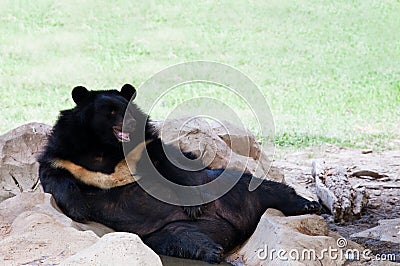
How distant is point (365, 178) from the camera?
799cm

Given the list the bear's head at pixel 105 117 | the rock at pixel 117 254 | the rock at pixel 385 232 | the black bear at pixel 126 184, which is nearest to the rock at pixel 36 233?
the black bear at pixel 126 184

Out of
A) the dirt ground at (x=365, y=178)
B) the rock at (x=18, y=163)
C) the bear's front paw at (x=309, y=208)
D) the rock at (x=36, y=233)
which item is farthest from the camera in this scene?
the rock at (x=18, y=163)

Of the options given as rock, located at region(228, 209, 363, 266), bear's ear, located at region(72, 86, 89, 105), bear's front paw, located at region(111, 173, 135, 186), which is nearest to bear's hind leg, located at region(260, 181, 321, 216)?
rock, located at region(228, 209, 363, 266)

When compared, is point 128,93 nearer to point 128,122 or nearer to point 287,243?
point 128,122

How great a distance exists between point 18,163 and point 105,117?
1.39 m

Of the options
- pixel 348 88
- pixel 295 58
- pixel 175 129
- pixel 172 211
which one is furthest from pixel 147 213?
pixel 295 58

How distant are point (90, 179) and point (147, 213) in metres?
0.45

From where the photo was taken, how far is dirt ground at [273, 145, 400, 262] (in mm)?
6141

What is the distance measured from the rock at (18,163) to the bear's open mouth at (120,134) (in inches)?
48.7

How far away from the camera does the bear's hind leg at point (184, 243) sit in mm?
5062

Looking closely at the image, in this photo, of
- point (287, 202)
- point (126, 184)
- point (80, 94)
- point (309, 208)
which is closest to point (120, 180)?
point (126, 184)

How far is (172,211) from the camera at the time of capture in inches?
214

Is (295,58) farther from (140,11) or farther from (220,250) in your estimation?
(220,250)

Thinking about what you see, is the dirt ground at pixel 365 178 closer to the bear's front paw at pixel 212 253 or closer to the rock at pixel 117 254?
the bear's front paw at pixel 212 253
